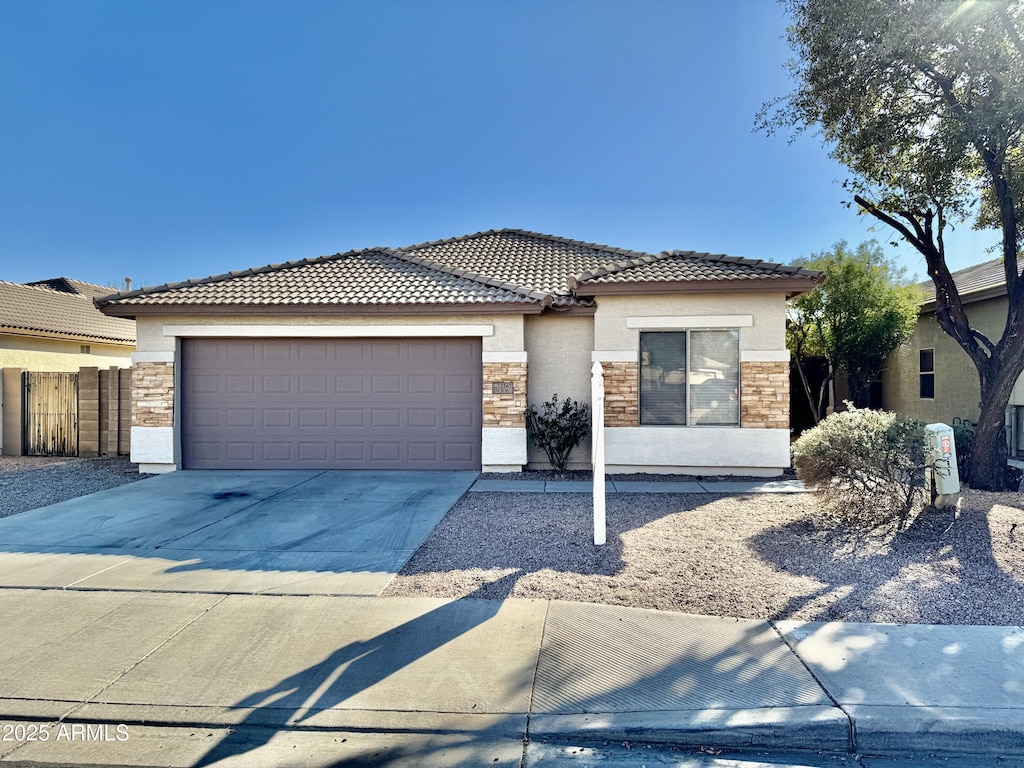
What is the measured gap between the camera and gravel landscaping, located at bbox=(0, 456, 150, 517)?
8938 mm

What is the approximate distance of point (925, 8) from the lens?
Answer: 25.8 ft

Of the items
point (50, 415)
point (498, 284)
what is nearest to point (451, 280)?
point (498, 284)

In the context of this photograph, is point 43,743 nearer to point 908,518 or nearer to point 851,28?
point 908,518

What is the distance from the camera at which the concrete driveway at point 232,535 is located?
545 cm

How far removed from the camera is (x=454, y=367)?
11219mm

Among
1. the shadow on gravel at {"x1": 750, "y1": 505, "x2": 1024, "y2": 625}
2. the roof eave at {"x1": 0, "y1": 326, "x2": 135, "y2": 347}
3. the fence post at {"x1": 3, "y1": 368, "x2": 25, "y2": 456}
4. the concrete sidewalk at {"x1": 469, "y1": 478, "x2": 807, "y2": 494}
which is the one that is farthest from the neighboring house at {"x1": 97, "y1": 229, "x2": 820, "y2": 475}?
the roof eave at {"x1": 0, "y1": 326, "x2": 135, "y2": 347}

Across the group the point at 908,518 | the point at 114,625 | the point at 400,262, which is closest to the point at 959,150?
the point at 908,518

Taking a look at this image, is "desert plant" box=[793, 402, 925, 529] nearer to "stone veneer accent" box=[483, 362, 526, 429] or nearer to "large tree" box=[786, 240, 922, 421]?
"stone veneer accent" box=[483, 362, 526, 429]

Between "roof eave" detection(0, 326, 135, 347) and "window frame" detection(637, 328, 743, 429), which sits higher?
"roof eave" detection(0, 326, 135, 347)

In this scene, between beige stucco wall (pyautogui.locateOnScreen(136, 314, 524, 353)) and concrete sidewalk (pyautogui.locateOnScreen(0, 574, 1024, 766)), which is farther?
beige stucco wall (pyautogui.locateOnScreen(136, 314, 524, 353))

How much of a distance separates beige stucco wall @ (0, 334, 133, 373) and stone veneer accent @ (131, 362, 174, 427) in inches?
262

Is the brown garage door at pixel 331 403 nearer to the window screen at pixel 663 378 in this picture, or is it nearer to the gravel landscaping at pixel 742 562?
the window screen at pixel 663 378

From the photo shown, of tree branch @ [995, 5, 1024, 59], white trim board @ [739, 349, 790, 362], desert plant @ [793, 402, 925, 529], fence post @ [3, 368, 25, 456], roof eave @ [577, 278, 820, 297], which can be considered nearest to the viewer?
desert plant @ [793, 402, 925, 529]

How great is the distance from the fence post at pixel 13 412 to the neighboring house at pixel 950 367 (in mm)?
20791
